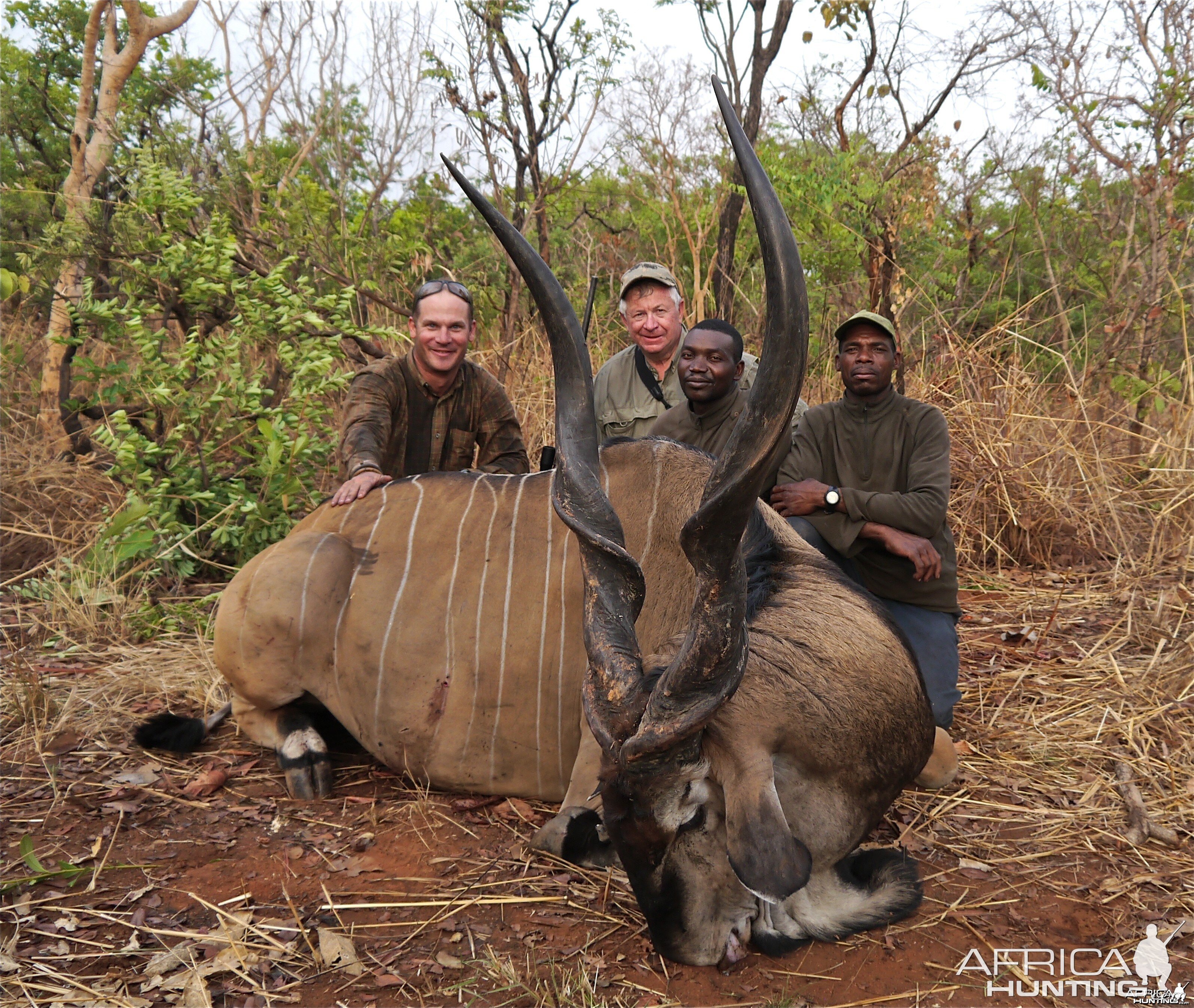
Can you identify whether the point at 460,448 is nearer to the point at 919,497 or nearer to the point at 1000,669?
the point at 919,497

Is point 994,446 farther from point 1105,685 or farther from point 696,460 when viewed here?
point 696,460

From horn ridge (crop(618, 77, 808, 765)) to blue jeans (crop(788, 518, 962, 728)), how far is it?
1418mm

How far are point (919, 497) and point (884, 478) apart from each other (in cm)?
22

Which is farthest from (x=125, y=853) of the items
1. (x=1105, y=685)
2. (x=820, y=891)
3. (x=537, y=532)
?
(x=1105, y=685)

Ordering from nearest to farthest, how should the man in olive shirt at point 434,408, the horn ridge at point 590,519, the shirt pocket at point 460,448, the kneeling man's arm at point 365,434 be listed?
the horn ridge at point 590,519
the kneeling man's arm at point 365,434
the man in olive shirt at point 434,408
the shirt pocket at point 460,448

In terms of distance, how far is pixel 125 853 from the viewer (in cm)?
260

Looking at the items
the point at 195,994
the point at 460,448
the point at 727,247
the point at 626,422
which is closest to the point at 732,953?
the point at 195,994

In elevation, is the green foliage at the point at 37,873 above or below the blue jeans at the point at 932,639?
below

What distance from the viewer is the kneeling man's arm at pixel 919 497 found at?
10.6 ft

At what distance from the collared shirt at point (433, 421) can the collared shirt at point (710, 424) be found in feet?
2.50

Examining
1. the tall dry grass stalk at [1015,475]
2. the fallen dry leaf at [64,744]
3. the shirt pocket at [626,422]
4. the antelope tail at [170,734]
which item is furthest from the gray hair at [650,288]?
the fallen dry leaf at [64,744]

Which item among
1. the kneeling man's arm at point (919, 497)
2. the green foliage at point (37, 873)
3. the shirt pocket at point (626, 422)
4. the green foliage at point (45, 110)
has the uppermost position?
the green foliage at point (45, 110)

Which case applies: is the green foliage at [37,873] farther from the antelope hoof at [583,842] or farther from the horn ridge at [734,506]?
the horn ridge at [734,506]

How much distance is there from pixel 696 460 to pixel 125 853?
1.80 m
